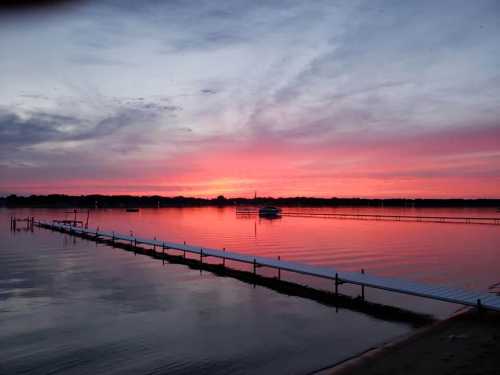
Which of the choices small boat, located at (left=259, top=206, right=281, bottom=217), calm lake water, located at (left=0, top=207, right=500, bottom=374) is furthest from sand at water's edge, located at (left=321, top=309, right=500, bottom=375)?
small boat, located at (left=259, top=206, right=281, bottom=217)

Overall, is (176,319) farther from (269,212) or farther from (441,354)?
(269,212)

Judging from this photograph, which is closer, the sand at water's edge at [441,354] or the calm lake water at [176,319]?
the sand at water's edge at [441,354]

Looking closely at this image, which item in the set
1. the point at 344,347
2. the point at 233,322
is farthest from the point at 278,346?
the point at 233,322

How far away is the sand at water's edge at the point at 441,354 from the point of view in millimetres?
9703

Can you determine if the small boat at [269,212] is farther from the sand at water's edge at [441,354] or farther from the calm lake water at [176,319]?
the sand at water's edge at [441,354]

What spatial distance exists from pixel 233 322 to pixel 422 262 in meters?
21.8

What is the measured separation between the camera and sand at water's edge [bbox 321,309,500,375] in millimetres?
9703

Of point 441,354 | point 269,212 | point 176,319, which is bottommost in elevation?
point 176,319

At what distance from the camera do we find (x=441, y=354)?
10.7 m

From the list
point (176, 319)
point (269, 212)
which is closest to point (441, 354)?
point (176, 319)

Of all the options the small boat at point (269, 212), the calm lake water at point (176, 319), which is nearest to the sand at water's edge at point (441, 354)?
the calm lake water at point (176, 319)

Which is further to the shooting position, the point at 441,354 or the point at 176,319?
the point at 176,319

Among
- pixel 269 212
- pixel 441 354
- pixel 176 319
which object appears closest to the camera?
pixel 441 354

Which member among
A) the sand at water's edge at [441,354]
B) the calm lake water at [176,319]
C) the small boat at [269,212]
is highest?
the small boat at [269,212]
